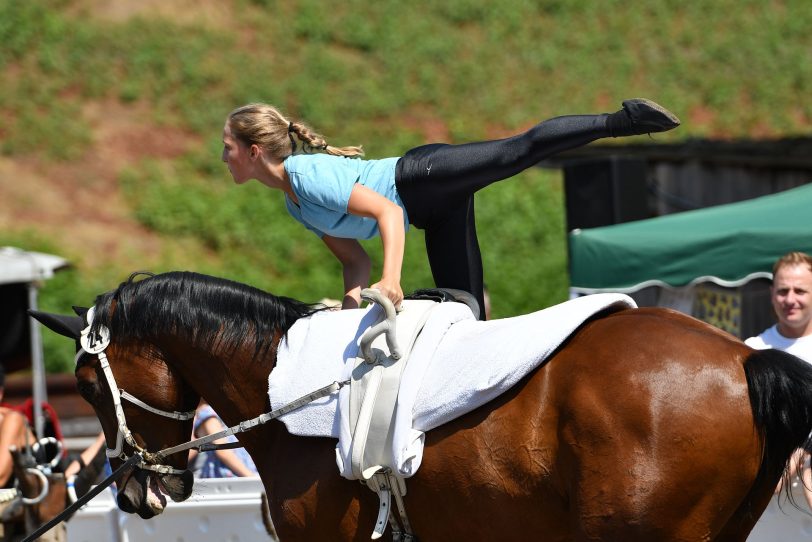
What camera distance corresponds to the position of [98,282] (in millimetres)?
13609

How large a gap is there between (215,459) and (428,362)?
2983 millimetres

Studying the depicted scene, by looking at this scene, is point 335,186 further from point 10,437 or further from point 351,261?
point 10,437

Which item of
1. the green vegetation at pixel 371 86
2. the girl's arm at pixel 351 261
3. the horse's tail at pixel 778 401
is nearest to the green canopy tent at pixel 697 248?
the girl's arm at pixel 351 261

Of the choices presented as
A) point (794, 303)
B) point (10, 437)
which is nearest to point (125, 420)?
point (10, 437)

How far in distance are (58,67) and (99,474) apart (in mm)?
13926

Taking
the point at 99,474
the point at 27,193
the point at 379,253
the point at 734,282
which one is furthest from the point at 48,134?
the point at 734,282

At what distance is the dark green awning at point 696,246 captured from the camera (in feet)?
19.8

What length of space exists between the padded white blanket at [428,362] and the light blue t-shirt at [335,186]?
15.2 inches

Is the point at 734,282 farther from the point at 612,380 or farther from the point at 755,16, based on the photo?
the point at 755,16

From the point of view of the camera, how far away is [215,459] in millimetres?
5879

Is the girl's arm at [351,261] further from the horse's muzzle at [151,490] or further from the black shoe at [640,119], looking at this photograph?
the black shoe at [640,119]

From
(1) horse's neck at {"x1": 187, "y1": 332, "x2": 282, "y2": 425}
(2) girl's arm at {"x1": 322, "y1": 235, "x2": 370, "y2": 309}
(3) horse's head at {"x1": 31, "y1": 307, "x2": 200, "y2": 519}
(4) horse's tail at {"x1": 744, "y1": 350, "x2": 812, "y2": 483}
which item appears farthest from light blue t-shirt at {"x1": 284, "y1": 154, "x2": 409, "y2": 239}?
(4) horse's tail at {"x1": 744, "y1": 350, "x2": 812, "y2": 483}

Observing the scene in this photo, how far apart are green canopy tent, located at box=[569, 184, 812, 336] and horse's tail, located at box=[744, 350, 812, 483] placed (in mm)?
3135

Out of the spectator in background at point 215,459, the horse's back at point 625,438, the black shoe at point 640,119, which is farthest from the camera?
the spectator in background at point 215,459
